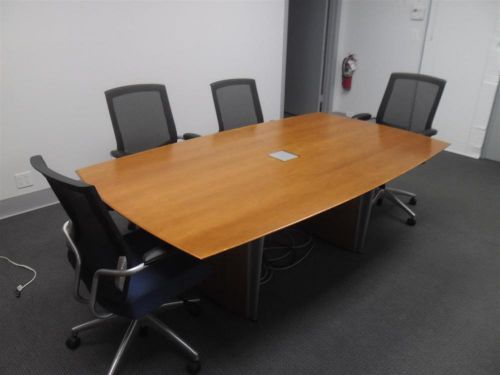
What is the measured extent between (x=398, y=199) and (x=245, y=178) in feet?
5.71

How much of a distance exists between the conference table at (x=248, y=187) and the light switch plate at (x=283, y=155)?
25 mm

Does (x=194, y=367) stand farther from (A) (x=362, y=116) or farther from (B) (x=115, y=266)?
(A) (x=362, y=116)

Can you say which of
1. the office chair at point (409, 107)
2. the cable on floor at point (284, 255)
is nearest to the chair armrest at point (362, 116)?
the office chair at point (409, 107)

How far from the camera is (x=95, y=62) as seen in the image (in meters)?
3.18

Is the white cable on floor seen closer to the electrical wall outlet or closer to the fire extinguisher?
the electrical wall outlet

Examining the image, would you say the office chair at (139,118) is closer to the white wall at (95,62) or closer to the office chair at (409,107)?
the white wall at (95,62)

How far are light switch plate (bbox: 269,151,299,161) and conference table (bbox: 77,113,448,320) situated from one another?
25 mm

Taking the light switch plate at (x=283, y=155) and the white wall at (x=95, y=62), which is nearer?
the light switch plate at (x=283, y=155)

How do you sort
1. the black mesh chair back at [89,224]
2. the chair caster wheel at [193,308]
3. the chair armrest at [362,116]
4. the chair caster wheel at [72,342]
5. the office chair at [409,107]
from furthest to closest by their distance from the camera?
the chair armrest at [362,116]
the office chair at [409,107]
the chair caster wheel at [193,308]
the chair caster wheel at [72,342]
the black mesh chair back at [89,224]

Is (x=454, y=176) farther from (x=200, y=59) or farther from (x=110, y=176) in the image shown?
(x=110, y=176)

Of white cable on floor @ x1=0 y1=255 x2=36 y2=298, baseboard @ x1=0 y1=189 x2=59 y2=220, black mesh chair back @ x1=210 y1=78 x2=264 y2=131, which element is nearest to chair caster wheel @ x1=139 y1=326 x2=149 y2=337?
white cable on floor @ x1=0 y1=255 x2=36 y2=298

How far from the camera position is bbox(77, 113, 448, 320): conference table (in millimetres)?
1617

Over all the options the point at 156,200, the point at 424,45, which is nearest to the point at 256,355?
the point at 156,200

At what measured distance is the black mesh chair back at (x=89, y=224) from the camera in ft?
4.34
